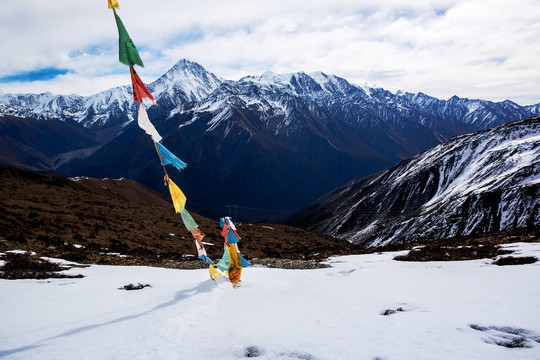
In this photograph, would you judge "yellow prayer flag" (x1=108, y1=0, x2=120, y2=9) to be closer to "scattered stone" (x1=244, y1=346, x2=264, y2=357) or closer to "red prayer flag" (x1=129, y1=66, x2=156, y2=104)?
"red prayer flag" (x1=129, y1=66, x2=156, y2=104)

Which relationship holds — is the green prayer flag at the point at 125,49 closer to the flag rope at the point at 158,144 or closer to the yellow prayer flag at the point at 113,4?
the flag rope at the point at 158,144

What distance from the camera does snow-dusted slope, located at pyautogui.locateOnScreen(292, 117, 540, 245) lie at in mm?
92375

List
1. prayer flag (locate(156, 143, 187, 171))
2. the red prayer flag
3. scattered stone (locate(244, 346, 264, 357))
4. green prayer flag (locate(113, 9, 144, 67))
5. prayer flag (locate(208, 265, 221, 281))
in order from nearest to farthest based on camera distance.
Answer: scattered stone (locate(244, 346, 264, 357)) → green prayer flag (locate(113, 9, 144, 67)) → the red prayer flag → prayer flag (locate(156, 143, 187, 171)) → prayer flag (locate(208, 265, 221, 281))

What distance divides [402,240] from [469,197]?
25.1 m

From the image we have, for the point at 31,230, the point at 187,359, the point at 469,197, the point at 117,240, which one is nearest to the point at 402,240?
the point at 469,197

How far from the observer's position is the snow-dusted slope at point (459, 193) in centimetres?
9238

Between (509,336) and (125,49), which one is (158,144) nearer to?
(125,49)

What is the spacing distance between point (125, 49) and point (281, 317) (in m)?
11.9

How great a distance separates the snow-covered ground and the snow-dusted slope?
76790 millimetres

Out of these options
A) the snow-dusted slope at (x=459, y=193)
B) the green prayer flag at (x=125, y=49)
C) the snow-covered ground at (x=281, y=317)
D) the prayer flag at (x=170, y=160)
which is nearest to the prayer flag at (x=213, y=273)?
the snow-covered ground at (x=281, y=317)

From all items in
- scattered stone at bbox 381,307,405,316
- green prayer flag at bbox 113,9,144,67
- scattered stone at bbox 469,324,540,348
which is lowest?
scattered stone at bbox 381,307,405,316

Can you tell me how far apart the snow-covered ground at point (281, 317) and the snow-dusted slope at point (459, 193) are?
252 feet

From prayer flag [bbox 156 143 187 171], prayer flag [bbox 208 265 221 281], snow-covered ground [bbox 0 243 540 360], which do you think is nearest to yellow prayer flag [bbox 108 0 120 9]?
prayer flag [bbox 156 143 187 171]

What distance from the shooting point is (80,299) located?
1262 centimetres
